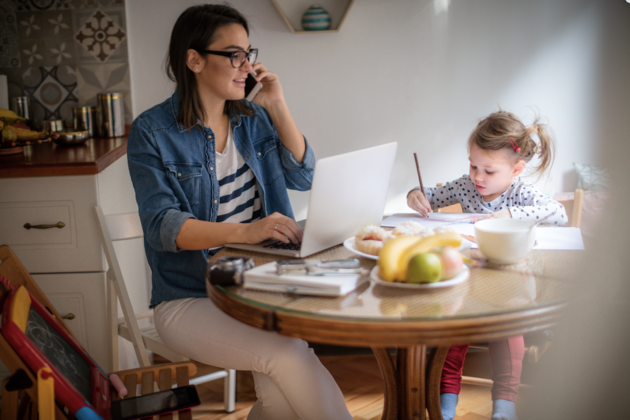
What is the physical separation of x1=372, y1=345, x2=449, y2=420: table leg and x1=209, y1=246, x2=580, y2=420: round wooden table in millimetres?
214

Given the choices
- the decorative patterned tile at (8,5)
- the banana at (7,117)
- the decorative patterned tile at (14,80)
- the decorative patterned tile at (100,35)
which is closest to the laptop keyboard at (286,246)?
the banana at (7,117)

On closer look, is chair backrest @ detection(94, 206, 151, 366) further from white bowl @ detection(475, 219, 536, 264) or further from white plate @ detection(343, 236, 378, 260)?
white bowl @ detection(475, 219, 536, 264)

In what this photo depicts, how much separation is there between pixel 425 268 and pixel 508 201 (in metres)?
1.07

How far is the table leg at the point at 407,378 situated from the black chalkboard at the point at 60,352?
64 cm

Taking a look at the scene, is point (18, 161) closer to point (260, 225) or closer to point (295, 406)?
point (260, 225)

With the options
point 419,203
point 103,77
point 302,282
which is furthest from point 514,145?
point 103,77

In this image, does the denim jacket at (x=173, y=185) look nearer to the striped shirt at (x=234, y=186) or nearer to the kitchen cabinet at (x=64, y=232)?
the striped shirt at (x=234, y=186)

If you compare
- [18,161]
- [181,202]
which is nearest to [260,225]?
[181,202]

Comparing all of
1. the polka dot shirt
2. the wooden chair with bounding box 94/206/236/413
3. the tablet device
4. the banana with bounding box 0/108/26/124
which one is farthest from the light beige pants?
the banana with bounding box 0/108/26/124

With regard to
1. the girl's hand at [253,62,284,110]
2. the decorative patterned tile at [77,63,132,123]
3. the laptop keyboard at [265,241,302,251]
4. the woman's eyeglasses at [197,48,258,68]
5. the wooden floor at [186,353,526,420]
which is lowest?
the wooden floor at [186,353,526,420]

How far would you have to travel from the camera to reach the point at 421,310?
0.87m

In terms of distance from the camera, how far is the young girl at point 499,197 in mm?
1621

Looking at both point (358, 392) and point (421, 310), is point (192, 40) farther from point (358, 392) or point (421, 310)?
point (358, 392)

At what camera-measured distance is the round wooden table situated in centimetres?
83
